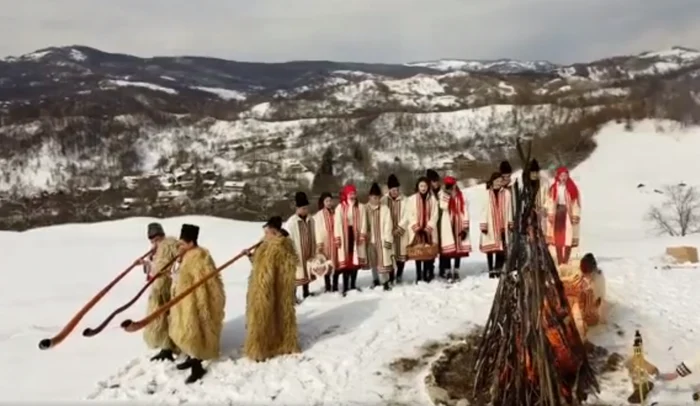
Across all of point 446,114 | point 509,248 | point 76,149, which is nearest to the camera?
point 509,248

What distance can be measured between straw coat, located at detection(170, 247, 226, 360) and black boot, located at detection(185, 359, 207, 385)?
2.3 inches

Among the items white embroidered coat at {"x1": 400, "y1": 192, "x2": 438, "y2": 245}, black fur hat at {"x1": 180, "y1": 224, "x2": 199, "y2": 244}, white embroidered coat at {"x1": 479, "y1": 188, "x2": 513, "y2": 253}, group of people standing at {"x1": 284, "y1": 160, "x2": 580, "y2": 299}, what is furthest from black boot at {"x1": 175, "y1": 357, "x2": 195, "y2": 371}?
white embroidered coat at {"x1": 479, "y1": 188, "x2": 513, "y2": 253}

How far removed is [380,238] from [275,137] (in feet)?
224

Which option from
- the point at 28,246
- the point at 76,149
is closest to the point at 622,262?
the point at 28,246

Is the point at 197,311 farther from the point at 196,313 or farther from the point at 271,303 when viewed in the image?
the point at 271,303

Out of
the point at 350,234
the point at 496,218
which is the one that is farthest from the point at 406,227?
the point at 496,218

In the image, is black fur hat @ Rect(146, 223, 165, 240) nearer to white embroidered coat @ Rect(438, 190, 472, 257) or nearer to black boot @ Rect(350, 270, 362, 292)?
black boot @ Rect(350, 270, 362, 292)

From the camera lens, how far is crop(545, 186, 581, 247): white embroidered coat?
9047mm

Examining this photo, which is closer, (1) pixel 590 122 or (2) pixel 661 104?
(1) pixel 590 122

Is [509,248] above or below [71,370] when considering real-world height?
above

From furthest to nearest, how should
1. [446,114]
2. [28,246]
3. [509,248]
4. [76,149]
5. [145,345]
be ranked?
[446,114] < [76,149] < [28,246] < [145,345] < [509,248]

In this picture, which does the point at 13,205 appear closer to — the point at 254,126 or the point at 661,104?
the point at 254,126

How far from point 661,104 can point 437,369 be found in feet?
168

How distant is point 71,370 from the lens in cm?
658
